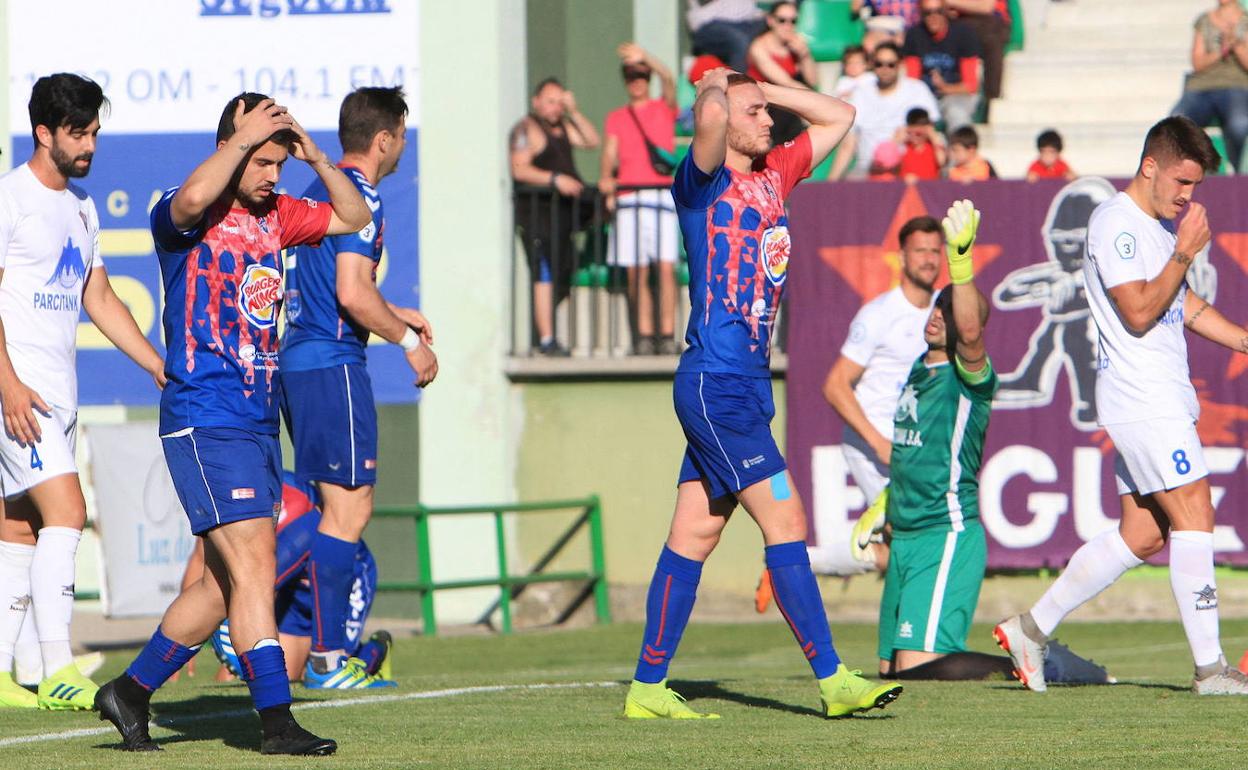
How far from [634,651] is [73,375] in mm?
5726

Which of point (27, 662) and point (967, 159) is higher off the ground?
point (967, 159)

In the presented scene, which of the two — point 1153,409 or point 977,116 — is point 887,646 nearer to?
point 1153,409

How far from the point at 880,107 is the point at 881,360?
644cm

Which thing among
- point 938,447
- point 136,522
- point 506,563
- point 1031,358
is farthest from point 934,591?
point 506,563

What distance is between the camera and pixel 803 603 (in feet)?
23.1

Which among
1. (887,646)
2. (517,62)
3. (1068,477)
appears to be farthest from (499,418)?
(887,646)

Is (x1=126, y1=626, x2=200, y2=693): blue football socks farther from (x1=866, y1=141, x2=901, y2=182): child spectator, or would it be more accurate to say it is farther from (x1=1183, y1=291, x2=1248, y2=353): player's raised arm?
(x1=866, y1=141, x2=901, y2=182): child spectator

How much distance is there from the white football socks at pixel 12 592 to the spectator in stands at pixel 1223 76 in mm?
11055

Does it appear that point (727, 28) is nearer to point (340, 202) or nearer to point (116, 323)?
point (116, 323)

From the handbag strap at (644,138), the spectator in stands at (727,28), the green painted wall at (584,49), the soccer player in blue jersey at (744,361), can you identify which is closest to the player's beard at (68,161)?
the soccer player in blue jersey at (744,361)

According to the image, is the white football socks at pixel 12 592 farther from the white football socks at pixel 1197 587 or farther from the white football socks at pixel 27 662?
the white football socks at pixel 1197 587

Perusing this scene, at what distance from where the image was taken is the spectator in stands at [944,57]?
17.6m

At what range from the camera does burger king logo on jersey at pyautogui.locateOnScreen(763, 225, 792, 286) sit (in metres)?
7.11

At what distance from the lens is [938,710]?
7414mm
